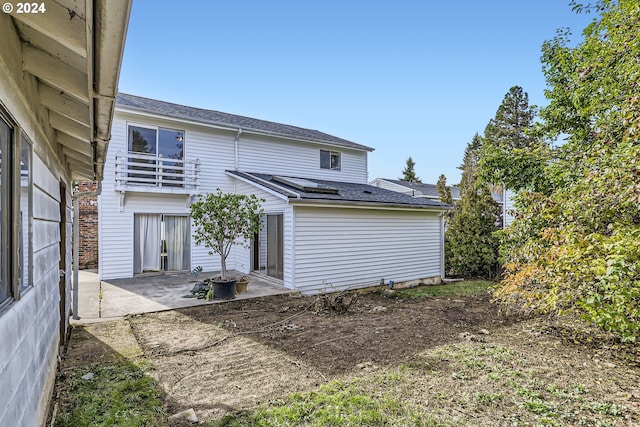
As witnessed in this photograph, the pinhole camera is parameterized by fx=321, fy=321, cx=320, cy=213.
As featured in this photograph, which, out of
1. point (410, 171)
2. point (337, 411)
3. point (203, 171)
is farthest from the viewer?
point (410, 171)

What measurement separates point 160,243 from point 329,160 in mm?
7921

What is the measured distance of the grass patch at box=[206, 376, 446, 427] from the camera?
302cm

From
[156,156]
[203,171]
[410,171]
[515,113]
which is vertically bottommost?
[203,171]

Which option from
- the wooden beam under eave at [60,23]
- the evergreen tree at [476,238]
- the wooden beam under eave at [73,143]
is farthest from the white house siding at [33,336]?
the evergreen tree at [476,238]

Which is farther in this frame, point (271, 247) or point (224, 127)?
point (224, 127)

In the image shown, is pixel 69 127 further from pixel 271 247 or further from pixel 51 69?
pixel 271 247

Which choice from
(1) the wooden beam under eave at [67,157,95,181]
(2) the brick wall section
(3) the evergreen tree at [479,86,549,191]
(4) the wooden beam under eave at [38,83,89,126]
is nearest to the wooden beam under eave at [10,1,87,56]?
(4) the wooden beam under eave at [38,83,89,126]

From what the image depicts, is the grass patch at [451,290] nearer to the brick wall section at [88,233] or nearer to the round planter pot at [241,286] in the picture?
the round planter pot at [241,286]

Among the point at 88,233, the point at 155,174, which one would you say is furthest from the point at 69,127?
the point at 88,233

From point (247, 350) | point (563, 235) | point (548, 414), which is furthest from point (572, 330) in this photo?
point (247, 350)

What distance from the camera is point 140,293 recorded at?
8.38 m

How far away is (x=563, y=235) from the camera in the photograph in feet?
14.1

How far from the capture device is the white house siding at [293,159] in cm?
1289

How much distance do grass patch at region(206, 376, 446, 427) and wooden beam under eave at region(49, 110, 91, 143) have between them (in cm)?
324
